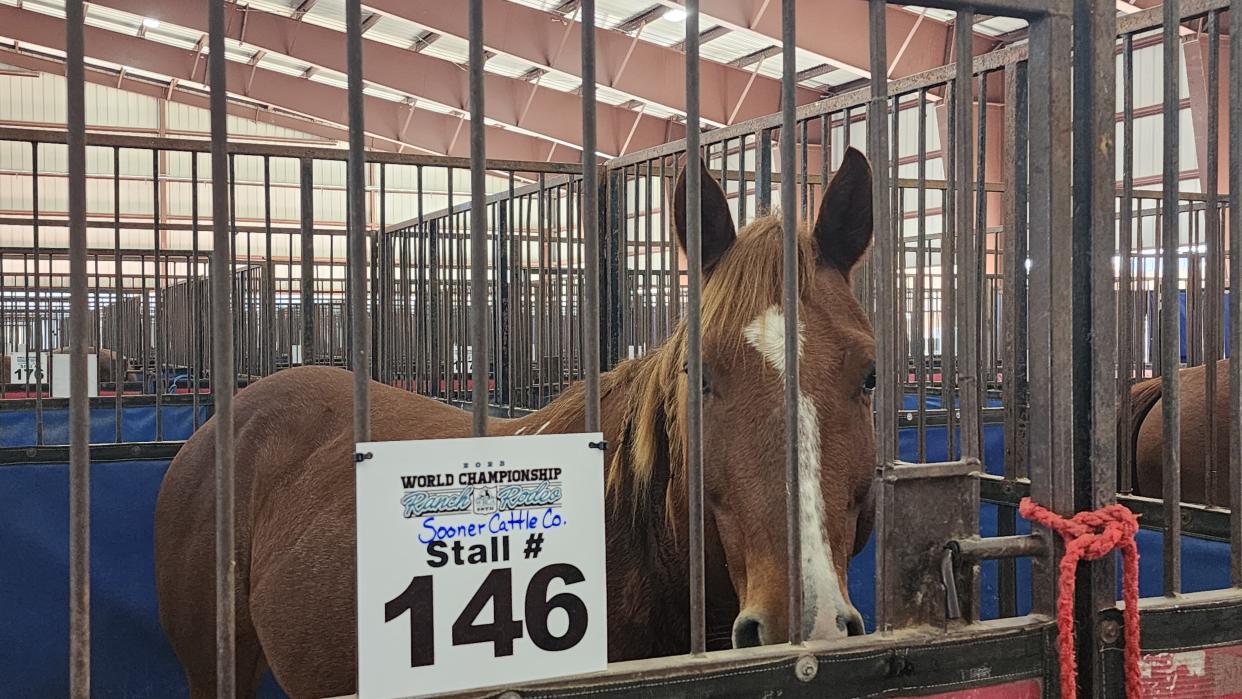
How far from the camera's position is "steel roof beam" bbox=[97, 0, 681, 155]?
45.4ft

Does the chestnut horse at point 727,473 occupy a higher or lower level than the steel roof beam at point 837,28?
lower

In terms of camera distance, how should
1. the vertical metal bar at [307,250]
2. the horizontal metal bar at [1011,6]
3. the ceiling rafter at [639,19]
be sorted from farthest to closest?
the ceiling rafter at [639,19] → the vertical metal bar at [307,250] → the horizontal metal bar at [1011,6]

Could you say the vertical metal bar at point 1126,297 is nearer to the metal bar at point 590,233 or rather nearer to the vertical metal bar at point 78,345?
the metal bar at point 590,233

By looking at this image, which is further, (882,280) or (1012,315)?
(1012,315)

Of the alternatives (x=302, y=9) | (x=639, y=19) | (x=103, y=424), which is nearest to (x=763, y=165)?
(x=103, y=424)

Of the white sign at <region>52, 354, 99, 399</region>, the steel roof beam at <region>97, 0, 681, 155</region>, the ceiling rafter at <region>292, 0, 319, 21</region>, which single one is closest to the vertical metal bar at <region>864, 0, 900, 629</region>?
the white sign at <region>52, 354, 99, 399</region>

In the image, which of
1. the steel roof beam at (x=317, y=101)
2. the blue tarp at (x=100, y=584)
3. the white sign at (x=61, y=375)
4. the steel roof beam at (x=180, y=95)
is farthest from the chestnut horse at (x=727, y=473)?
the steel roof beam at (x=180, y=95)

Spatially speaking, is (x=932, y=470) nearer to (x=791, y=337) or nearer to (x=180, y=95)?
(x=791, y=337)

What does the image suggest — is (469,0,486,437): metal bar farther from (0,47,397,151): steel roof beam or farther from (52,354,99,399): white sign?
(0,47,397,151): steel roof beam

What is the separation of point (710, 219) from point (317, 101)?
18.1 meters

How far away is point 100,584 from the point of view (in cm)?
320

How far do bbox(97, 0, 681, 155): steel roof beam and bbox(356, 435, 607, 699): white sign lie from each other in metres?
12.2

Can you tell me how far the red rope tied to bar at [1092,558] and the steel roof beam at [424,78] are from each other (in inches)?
477

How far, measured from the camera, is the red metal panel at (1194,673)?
3.79 ft
